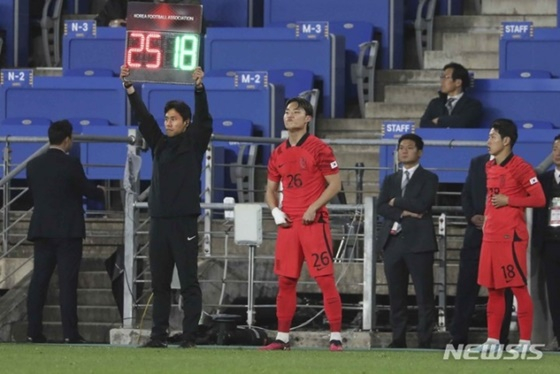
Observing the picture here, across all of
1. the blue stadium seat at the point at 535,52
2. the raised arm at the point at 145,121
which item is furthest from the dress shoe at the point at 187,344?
the blue stadium seat at the point at 535,52

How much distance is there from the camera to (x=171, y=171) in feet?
42.5

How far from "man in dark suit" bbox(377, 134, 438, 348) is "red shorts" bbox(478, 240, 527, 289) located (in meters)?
1.19

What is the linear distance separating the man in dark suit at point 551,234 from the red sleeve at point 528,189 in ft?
2.41

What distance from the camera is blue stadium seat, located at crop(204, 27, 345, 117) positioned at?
18.8 m

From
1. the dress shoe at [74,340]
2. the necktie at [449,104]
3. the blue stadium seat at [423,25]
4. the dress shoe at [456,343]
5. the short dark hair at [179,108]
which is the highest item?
the blue stadium seat at [423,25]

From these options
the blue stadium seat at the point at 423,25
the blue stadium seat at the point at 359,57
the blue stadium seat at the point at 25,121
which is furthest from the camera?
the blue stadium seat at the point at 423,25

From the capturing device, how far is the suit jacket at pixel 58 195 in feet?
48.0

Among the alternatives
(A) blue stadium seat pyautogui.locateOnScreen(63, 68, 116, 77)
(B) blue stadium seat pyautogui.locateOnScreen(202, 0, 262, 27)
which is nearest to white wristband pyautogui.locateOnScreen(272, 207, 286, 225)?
(A) blue stadium seat pyautogui.locateOnScreen(63, 68, 116, 77)

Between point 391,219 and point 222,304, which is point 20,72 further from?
point 391,219

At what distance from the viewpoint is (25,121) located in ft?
59.8

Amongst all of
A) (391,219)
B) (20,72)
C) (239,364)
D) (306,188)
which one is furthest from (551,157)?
(20,72)

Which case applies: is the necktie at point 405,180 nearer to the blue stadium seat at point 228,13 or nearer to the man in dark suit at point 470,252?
the man in dark suit at point 470,252

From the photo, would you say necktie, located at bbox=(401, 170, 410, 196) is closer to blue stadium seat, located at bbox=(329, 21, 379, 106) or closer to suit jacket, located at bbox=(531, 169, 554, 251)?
suit jacket, located at bbox=(531, 169, 554, 251)

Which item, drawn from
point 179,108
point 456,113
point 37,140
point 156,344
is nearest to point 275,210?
point 179,108
